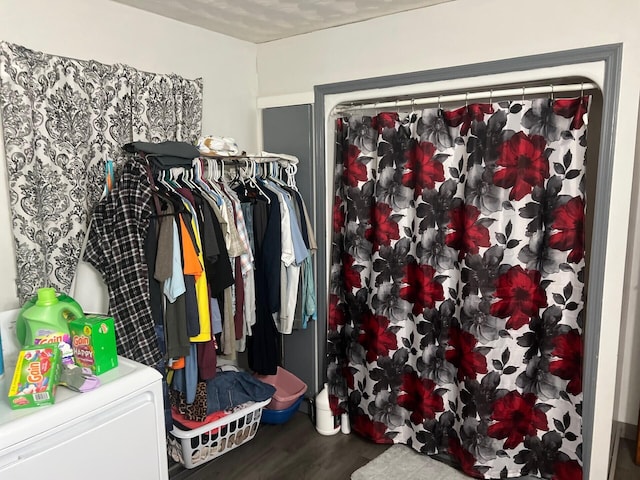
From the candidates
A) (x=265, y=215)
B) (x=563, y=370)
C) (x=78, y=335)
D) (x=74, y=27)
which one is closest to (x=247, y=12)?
(x=74, y=27)

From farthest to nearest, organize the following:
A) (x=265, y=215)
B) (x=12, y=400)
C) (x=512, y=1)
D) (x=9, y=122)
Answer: (x=265, y=215) → (x=512, y=1) → (x=9, y=122) → (x=12, y=400)

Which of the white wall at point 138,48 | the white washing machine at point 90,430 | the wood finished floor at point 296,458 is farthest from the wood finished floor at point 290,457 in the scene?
the white wall at point 138,48

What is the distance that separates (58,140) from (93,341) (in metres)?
0.94

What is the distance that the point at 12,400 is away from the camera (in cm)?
156

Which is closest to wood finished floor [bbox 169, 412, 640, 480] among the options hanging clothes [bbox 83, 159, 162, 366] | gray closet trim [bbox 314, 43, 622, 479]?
gray closet trim [bbox 314, 43, 622, 479]

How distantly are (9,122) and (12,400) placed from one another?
3.62 ft

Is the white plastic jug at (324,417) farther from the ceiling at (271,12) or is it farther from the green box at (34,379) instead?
the ceiling at (271,12)

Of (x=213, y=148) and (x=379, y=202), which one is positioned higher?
(x=213, y=148)

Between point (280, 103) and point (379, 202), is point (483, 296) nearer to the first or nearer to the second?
point (379, 202)

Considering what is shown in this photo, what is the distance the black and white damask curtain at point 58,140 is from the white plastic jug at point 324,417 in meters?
1.55

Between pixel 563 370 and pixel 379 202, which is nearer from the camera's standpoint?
pixel 563 370

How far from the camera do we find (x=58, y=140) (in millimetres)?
2123

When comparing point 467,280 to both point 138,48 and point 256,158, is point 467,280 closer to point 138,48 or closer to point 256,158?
point 256,158

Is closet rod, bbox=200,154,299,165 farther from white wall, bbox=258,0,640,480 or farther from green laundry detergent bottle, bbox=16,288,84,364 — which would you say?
green laundry detergent bottle, bbox=16,288,84,364
